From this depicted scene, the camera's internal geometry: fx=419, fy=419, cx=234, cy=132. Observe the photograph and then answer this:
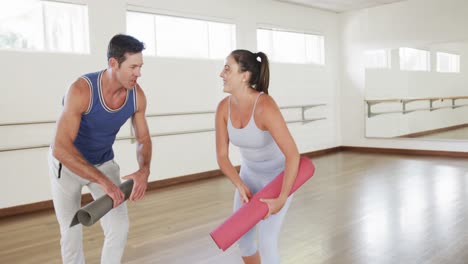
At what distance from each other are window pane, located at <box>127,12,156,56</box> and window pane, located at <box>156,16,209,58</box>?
66mm

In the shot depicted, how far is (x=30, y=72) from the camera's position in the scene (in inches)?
144

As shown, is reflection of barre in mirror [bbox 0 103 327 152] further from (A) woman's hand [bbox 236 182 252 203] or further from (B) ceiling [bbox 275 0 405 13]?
(A) woman's hand [bbox 236 182 252 203]

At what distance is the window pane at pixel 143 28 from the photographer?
4418 mm

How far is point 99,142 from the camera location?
1.68 m

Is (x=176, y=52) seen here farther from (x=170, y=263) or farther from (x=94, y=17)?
(x=170, y=263)

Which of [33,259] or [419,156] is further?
[419,156]

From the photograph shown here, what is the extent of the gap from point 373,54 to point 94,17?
173 inches

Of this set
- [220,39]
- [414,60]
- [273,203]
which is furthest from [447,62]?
[273,203]

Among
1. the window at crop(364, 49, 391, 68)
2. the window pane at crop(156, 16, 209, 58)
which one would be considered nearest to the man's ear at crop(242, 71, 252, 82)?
the window pane at crop(156, 16, 209, 58)

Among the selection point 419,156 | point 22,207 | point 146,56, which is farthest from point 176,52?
point 419,156

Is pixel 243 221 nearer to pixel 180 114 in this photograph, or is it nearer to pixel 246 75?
pixel 246 75

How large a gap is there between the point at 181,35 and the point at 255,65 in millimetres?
3412

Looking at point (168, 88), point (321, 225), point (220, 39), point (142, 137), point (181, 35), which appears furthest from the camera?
point (220, 39)

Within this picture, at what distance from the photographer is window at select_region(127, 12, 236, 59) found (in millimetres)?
4520
